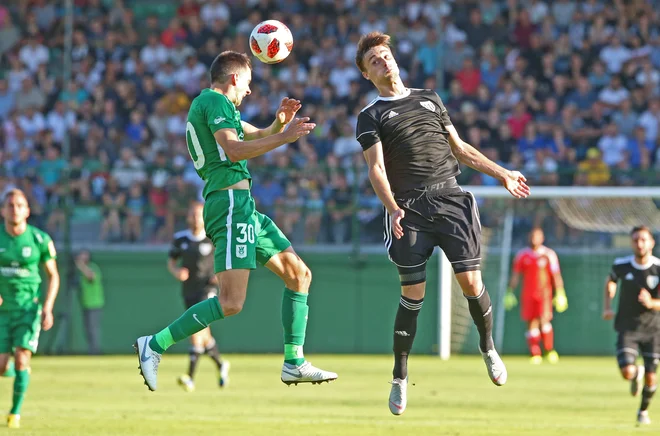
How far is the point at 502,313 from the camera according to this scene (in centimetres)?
2269

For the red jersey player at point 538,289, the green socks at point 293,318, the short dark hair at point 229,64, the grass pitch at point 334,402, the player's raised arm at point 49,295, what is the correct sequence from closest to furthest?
the short dark hair at point 229,64
the green socks at point 293,318
the grass pitch at point 334,402
the player's raised arm at point 49,295
the red jersey player at point 538,289

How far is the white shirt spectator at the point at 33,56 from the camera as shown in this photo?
2550 centimetres

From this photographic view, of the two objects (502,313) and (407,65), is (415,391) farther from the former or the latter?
(407,65)

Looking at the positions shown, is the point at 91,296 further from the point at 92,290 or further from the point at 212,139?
the point at 212,139

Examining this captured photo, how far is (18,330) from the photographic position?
1163 centimetres

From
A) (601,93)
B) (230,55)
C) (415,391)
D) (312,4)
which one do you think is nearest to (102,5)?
(312,4)

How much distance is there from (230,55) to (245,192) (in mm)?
1085

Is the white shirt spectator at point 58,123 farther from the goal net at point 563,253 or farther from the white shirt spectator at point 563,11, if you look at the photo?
the white shirt spectator at point 563,11

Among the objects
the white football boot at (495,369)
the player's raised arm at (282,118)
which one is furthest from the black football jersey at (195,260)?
the white football boot at (495,369)

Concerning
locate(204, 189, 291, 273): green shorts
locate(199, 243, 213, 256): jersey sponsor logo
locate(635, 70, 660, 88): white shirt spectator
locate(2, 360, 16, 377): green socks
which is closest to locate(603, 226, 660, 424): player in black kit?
locate(204, 189, 291, 273): green shorts

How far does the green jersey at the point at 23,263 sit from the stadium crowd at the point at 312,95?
10550 mm

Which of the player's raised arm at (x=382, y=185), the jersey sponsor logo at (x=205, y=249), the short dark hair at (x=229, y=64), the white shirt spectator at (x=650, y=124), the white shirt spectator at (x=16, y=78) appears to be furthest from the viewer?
the white shirt spectator at (x=16, y=78)

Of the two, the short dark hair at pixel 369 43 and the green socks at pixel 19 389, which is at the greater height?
the short dark hair at pixel 369 43

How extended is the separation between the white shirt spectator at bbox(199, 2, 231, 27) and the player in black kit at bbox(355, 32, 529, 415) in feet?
56.4
